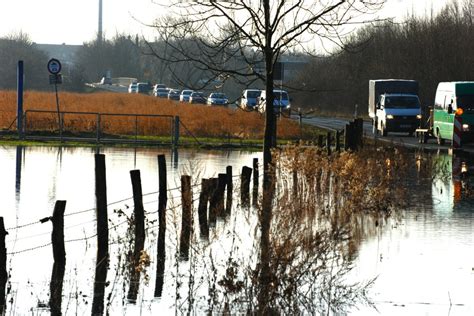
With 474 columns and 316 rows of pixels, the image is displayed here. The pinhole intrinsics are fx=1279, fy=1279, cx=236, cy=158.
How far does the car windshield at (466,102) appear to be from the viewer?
45438mm

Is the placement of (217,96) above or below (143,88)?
below

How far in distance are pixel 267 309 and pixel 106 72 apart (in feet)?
538

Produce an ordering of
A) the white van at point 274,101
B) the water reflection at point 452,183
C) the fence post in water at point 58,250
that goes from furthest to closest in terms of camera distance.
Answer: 1. the white van at point 274,101
2. the water reflection at point 452,183
3. the fence post in water at point 58,250

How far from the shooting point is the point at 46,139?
44656 mm

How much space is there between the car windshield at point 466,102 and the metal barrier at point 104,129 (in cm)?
1019

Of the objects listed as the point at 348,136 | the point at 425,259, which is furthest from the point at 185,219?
the point at 348,136

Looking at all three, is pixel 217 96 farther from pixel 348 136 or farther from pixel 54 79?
pixel 348 136

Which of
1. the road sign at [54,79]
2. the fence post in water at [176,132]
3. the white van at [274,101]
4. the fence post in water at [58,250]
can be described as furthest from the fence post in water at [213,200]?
the road sign at [54,79]

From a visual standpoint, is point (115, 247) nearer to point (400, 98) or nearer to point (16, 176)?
point (16, 176)

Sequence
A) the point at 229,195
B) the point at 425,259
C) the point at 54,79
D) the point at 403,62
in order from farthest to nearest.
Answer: the point at 403,62 < the point at 54,79 < the point at 229,195 < the point at 425,259

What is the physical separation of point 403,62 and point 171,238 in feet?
247

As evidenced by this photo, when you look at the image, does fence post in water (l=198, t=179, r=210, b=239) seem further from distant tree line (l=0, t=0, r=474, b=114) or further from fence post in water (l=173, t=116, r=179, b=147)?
distant tree line (l=0, t=0, r=474, b=114)

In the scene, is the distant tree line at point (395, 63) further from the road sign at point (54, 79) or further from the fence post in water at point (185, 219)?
the fence post in water at point (185, 219)

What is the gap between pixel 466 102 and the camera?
45.7m
